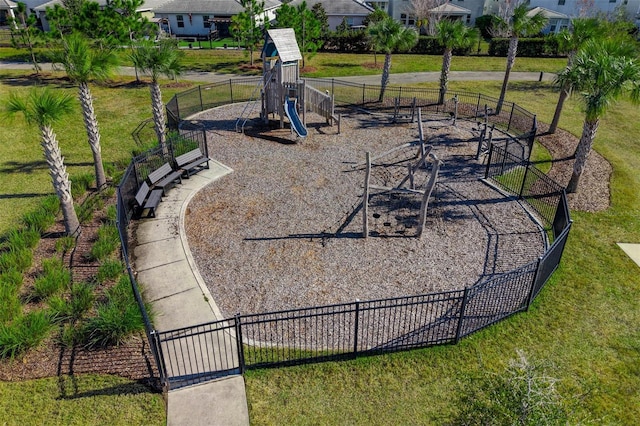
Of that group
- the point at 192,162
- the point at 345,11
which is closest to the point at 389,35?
the point at 192,162

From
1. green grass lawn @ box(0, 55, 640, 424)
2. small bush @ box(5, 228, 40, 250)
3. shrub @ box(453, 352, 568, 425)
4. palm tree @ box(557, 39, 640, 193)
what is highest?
palm tree @ box(557, 39, 640, 193)

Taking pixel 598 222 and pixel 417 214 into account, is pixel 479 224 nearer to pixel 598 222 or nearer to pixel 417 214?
pixel 417 214

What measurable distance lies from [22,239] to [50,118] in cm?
359

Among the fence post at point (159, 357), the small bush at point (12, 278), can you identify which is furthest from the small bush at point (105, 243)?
the fence post at point (159, 357)

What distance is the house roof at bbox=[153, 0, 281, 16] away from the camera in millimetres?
52156

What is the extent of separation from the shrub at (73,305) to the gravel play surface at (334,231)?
2939 millimetres

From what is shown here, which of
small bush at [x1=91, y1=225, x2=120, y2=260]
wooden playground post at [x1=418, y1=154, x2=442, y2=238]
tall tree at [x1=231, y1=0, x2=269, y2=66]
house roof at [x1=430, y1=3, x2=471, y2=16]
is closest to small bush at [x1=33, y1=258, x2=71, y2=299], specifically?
small bush at [x1=91, y1=225, x2=120, y2=260]

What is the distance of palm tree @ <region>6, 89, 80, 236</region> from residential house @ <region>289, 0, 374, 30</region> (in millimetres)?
44190

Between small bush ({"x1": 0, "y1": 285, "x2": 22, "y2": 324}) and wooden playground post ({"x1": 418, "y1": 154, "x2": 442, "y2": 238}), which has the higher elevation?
wooden playground post ({"x1": 418, "y1": 154, "x2": 442, "y2": 238})

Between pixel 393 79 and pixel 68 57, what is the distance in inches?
1020

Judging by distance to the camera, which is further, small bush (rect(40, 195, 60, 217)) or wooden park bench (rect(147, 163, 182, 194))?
wooden park bench (rect(147, 163, 182, 194))

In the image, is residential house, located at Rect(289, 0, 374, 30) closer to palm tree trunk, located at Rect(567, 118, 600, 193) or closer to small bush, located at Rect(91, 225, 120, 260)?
palm tree trunk, located at Rect(567, 118, 600, 193)

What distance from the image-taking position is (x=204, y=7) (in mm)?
53000

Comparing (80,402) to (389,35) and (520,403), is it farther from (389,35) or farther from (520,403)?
(389,35)
